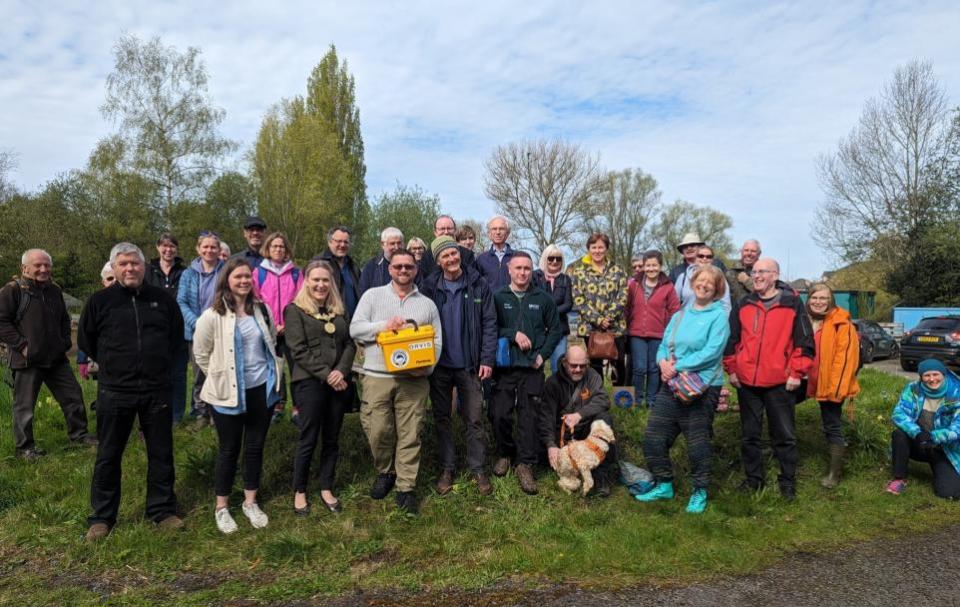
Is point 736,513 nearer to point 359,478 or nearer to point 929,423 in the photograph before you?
point 929,423

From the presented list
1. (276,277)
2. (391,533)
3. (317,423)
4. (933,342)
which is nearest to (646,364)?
(391,533)

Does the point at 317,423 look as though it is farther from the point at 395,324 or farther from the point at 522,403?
the point at 522,403

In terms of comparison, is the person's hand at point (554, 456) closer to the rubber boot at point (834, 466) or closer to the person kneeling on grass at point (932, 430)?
the rubber boot at point (834, 466)

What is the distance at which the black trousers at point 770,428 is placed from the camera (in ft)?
17.6

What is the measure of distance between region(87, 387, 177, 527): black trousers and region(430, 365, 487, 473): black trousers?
221cm

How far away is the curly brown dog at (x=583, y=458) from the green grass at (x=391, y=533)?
14 cm

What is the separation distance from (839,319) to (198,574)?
19.5 ft

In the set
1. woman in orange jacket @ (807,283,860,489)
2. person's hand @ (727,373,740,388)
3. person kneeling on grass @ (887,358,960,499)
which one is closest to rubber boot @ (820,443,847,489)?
woman in orange jacket @ (807,283,860,489)

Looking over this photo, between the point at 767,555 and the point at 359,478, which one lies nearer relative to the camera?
the point at 767,555

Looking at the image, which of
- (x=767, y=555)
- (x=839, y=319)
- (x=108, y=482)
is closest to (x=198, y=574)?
(x=108, y=482)

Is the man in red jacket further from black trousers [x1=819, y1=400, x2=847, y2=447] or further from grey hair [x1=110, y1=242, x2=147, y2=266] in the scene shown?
grey hair [x1=110, y1=242, x2=147, y2=266]

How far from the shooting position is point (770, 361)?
5254mm

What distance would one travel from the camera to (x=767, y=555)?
437cm

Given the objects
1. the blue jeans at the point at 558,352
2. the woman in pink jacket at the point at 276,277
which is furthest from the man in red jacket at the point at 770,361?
the woman in pink jacket at the point at 276,277
